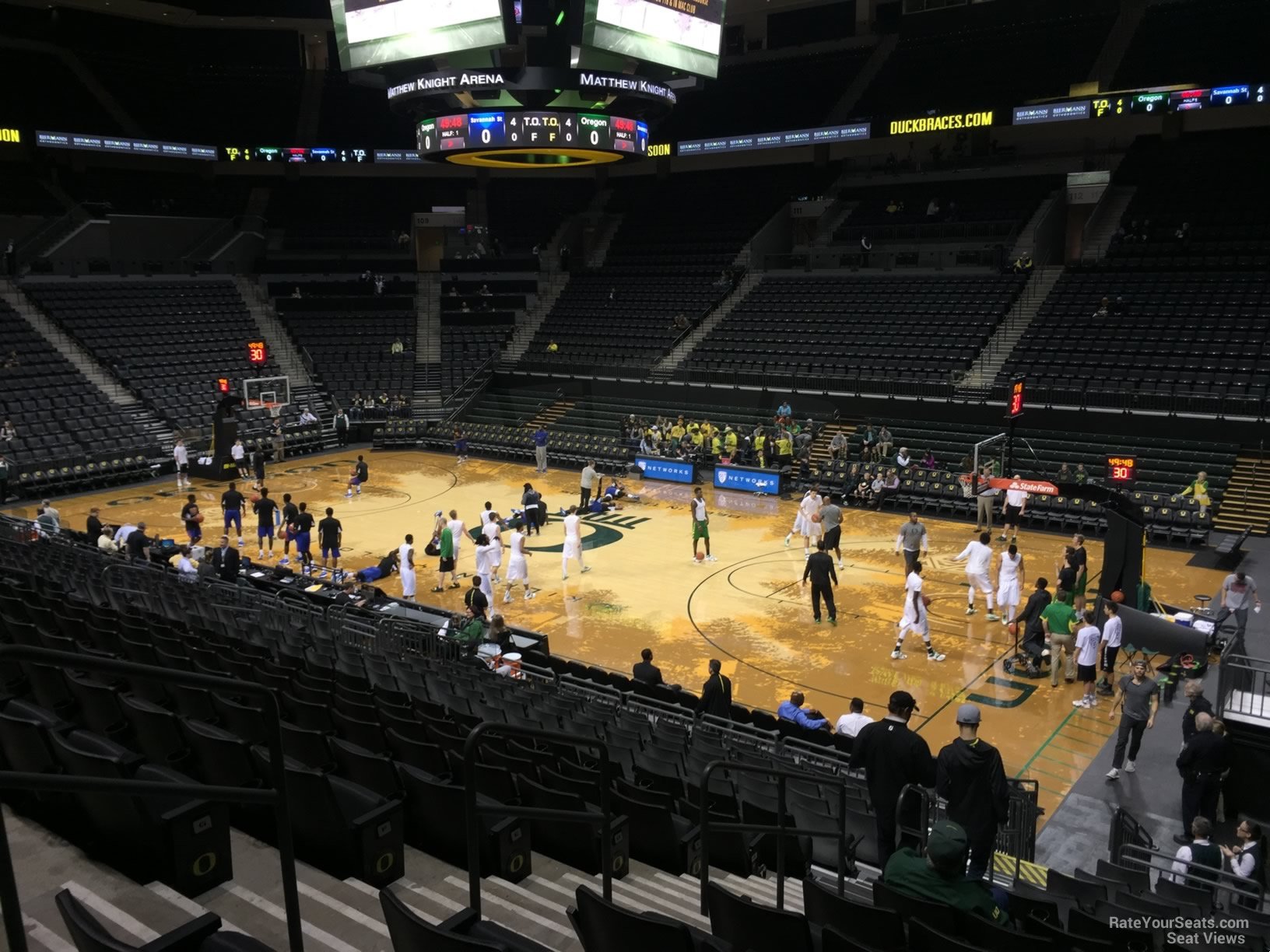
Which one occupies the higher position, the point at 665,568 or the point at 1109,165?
the point at 1109,165

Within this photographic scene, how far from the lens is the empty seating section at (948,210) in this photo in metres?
36.6

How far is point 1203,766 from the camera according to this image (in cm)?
945

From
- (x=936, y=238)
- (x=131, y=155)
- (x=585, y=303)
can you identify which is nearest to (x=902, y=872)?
(x=936, y=238)

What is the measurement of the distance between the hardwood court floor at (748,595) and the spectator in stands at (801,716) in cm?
222

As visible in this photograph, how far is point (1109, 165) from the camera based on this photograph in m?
36.4

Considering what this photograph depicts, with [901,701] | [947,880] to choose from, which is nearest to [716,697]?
[901,701]

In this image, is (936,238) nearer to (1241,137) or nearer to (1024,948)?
(1241,137)

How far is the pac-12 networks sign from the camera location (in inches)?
1323

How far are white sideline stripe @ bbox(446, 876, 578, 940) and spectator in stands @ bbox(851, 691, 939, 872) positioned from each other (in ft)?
11.9

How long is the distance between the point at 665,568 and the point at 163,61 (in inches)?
1501

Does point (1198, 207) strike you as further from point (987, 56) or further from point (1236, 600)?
point (1236, 600)

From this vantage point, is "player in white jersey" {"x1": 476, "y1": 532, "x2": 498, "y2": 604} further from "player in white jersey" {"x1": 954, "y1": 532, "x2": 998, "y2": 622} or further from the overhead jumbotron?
the overhead jumbotron

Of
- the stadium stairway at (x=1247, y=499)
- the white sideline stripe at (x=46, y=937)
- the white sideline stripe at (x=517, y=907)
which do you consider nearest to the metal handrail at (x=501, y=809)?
the white sideline stripe at (x=517, y=907)

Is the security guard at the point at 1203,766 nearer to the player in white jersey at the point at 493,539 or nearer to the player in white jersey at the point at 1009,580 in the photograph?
the player in white jersey at the point at 1009,580
